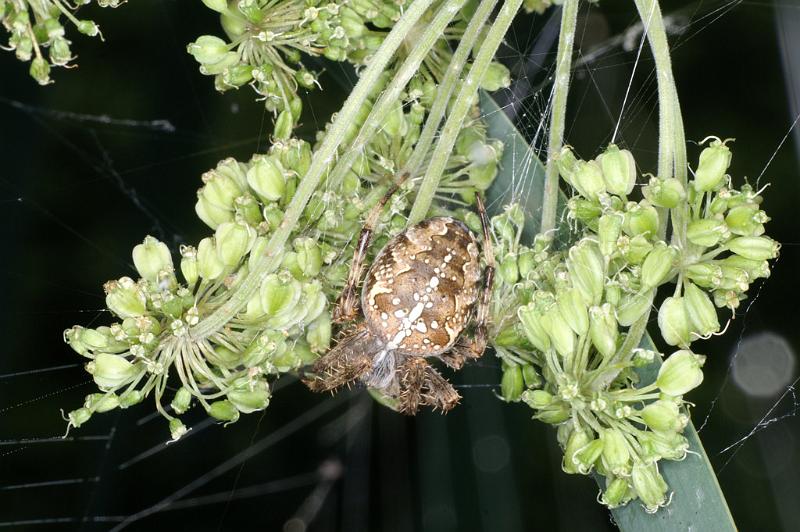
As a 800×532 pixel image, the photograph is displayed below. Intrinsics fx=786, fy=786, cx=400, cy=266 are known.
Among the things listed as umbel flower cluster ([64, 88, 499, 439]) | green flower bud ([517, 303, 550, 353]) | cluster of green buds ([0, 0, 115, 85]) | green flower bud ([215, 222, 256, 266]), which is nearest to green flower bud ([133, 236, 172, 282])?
umbel flower cluster ([64, 88, 499, 439])

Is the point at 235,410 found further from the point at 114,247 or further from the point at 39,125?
the point at 39,125

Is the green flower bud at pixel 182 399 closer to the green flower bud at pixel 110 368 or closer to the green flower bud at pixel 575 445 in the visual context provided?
the green flower bud at pixel 110 368

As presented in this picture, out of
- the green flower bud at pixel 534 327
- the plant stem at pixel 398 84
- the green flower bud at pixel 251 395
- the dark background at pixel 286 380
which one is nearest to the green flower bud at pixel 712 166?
the green flower bud at pixel 534 327

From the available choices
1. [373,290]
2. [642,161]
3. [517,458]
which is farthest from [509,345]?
[517,458]

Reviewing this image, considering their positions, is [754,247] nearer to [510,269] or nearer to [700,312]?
[700,312]

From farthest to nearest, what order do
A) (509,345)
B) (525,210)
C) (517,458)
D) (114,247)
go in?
1. (517,458)
2. (114,247)
3. (525,210)
4. (509,345)

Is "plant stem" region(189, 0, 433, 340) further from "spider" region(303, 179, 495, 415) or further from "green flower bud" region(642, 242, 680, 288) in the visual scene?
"green flower bud" region(642, 242, 680, 288)

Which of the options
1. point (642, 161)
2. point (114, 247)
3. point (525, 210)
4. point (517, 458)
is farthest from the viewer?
point (517, 458)
